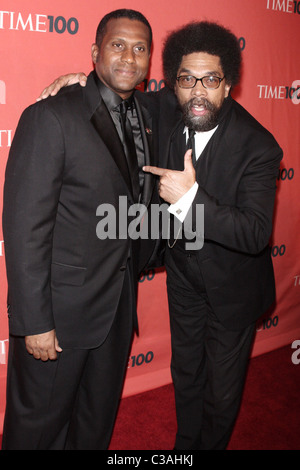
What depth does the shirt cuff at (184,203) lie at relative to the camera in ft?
6.46

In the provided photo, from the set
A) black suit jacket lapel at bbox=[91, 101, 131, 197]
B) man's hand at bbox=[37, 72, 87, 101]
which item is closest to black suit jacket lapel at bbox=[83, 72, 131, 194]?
black suit jacket lapel at bbox=[91, 101, 131, 197]

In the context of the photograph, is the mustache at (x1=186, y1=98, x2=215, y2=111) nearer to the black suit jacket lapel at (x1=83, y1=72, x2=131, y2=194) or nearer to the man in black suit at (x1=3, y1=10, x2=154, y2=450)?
the man in black suit at (x1=3, y1=10, x2=154, y2=450)

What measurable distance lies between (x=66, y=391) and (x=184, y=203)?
3.01ft

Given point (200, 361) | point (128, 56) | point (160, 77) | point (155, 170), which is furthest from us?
point (160, 77)


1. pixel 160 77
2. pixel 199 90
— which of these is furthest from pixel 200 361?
pixel 160 77

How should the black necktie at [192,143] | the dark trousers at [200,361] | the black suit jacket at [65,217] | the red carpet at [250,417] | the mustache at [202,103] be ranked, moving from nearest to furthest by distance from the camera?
the black suit jacket at [65,217] → the mustache at [202,103] → the black necktie at [192,143] → the dark trousers at [200,361] → the red carpet at [250,417]

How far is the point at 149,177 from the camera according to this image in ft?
6.71

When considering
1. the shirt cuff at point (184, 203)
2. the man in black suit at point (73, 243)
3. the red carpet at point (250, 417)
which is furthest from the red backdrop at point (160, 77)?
the shirt cuff at point (184, 203)

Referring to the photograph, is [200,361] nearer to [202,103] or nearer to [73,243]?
[73,243]

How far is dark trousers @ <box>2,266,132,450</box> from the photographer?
77.9 inches

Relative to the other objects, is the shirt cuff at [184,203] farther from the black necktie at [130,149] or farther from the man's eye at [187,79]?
the man's eye at [187,79]

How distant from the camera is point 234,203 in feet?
7.04

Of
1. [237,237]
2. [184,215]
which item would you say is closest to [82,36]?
[184,215]

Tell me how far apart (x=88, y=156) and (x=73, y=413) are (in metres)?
1.22
